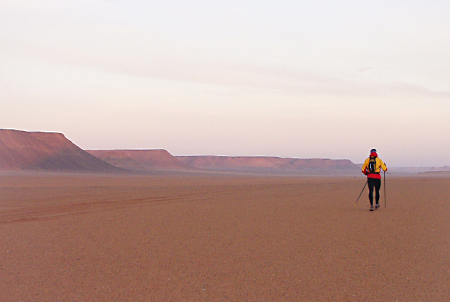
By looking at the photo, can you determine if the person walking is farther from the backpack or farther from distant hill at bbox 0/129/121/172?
distant hill at bbox 0/129/121/172

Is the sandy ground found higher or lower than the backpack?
lower

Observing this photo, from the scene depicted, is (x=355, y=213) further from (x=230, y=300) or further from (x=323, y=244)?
(x=230, y=300)

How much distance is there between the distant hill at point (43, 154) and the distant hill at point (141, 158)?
48.8 meters

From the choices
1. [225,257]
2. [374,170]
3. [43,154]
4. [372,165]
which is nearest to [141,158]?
[43,154]

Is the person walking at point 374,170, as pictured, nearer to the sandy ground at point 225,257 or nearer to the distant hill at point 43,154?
the sandy ground at point 225,257

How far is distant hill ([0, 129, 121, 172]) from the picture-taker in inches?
3497

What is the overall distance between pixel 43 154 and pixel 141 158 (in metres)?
67.8

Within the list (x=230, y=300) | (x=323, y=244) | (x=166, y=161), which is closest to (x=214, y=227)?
(x=323, y=244)

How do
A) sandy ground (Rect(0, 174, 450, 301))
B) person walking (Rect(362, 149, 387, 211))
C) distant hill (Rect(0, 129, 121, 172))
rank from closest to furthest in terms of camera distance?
sandy ground (Rect(0, 174, 450, 301))
person walking (Rect(362, 149, 387, 211))
distant hill (Rect(0, 129, 121, 172))

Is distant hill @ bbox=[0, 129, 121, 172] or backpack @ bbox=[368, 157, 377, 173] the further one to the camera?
distant hill @ bbox=[0, 129, 121, 172]

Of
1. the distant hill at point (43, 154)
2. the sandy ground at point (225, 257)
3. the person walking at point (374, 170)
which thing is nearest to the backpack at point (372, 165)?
the person walking at point (374, 170)

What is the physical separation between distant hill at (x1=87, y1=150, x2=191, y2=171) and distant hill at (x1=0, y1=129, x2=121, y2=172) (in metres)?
48.8

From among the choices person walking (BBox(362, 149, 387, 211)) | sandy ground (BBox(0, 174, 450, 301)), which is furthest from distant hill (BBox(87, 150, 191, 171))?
sandy ground (BBox(0, 174, 450, 301))

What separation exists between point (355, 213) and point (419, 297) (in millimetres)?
8043
